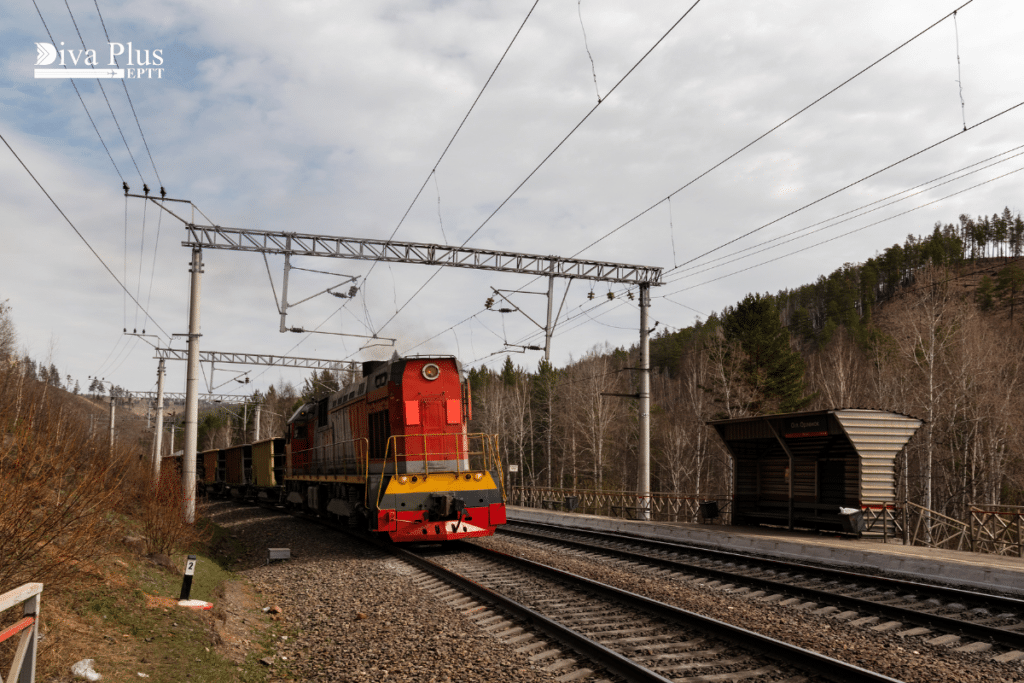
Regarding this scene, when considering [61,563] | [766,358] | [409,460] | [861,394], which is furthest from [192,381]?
[861,394]

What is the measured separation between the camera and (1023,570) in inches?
393

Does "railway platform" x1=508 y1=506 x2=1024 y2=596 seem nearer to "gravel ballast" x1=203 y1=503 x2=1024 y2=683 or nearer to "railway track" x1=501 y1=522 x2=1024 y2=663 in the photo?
"railway track" x1=501 y1=522 x2=1024 y2=663

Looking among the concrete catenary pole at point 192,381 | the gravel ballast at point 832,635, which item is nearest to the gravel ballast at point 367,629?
the gravel ballast at point 832,635

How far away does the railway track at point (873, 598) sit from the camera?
693 centimetres

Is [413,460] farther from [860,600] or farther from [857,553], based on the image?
[857,553]

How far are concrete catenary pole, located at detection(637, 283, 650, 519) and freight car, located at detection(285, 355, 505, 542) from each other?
6512mm

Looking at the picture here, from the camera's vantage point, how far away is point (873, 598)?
8.81 m

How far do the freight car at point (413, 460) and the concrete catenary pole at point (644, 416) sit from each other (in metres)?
6.51

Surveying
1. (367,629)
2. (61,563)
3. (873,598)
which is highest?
(61,563)

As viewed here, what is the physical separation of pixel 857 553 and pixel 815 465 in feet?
14.2

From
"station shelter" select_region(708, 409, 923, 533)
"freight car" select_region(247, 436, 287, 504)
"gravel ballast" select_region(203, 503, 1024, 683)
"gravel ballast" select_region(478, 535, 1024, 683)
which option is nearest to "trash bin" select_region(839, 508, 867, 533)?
"station shelter" select_region(708, 409, 923, 533)

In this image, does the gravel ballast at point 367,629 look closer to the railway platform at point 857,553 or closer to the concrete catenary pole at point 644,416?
the railway platform at point 857,553

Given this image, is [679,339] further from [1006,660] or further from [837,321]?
[1006,660]

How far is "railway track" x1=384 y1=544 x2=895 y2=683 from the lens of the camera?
5762 mm
